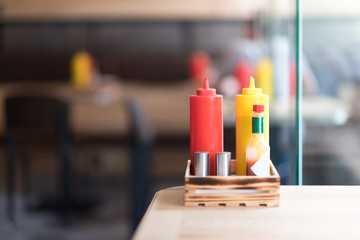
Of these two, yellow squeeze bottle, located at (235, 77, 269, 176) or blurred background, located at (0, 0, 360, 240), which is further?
blurred background, located at (0, 0, 360, 240)

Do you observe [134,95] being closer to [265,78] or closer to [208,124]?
[265,78]

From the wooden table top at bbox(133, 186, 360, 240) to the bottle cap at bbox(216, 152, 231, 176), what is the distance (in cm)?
8

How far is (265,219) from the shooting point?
844mm

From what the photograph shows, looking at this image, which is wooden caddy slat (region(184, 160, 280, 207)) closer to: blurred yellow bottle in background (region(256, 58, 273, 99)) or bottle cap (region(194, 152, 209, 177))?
bottle cap (region(194, 152, 209, 177))

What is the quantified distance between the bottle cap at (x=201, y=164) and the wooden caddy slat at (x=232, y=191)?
25 mm

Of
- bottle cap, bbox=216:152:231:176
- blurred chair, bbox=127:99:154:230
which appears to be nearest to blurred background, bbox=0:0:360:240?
blurred chair, bbox=127:99:154:230

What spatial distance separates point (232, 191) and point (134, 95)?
11.6ft

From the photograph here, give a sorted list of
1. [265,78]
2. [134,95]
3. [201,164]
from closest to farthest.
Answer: [201,164]
[265,78]
[134,95]

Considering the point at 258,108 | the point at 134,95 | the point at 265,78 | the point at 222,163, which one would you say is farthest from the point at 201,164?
the point at 134,95

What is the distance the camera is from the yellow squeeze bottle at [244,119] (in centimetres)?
100

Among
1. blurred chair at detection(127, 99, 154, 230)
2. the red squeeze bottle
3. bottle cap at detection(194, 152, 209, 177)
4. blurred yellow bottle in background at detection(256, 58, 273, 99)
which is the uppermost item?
blurred yellow bottle in background at detection(256, 58, 273, 99)

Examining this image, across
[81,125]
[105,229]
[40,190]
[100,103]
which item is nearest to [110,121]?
[81,125]

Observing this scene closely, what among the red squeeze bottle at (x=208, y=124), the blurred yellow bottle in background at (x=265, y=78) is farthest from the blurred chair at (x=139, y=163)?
the red squeeze bottle at (x=208, y=124)

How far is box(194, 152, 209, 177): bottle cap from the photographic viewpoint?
0.96 meters
